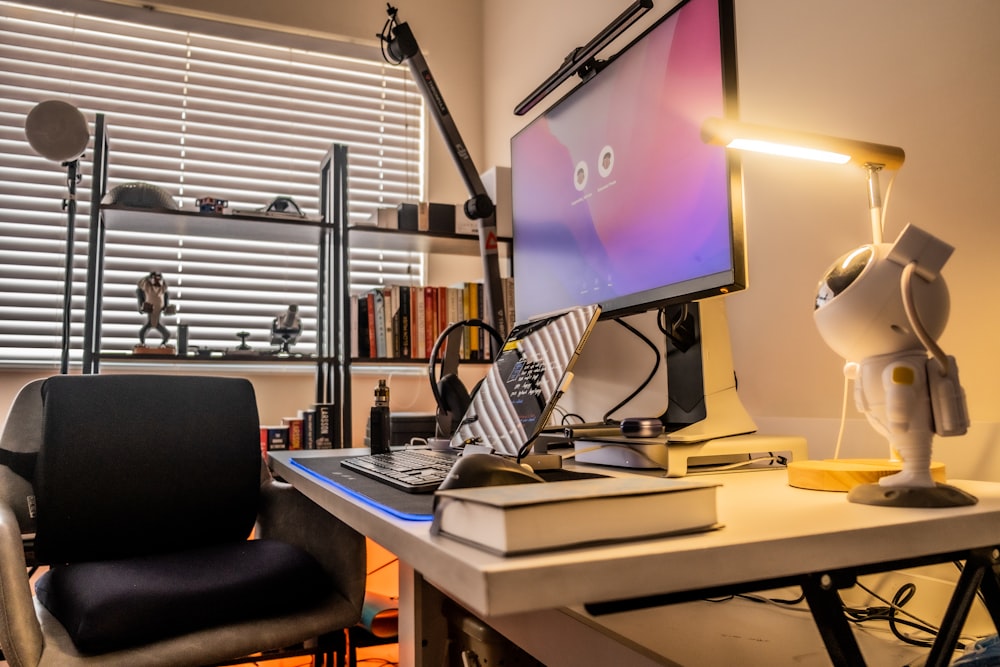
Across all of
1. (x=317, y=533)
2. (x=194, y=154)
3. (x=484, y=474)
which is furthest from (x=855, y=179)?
(x=194, y=154)

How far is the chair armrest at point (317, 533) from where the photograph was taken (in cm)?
133

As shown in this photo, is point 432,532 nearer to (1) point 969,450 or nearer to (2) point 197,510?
(1) point 969,450

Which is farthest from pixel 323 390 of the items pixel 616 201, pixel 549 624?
pixel 549 624

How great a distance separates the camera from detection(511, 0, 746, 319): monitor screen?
3.02ft

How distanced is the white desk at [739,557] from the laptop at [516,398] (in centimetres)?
26

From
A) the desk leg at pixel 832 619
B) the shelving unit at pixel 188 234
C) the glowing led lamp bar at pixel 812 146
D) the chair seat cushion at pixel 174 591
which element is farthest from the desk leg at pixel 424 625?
the shelving unit at pixel 188 234

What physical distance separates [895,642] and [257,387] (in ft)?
7.12

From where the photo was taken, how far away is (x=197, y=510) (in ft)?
4.76

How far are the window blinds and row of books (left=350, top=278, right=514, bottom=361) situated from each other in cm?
48

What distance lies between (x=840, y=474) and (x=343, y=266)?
169cm

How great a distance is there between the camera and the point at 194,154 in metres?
2.63

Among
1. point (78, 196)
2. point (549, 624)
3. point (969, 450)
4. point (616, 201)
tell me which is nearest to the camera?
point (549, 624)

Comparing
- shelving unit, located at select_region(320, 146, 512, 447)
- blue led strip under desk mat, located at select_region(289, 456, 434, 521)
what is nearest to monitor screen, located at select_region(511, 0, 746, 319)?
blue led strip under desk mat, located at select_region(289, 456, 434, 521)

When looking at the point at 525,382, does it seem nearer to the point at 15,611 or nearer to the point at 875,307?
the point at 875,307
